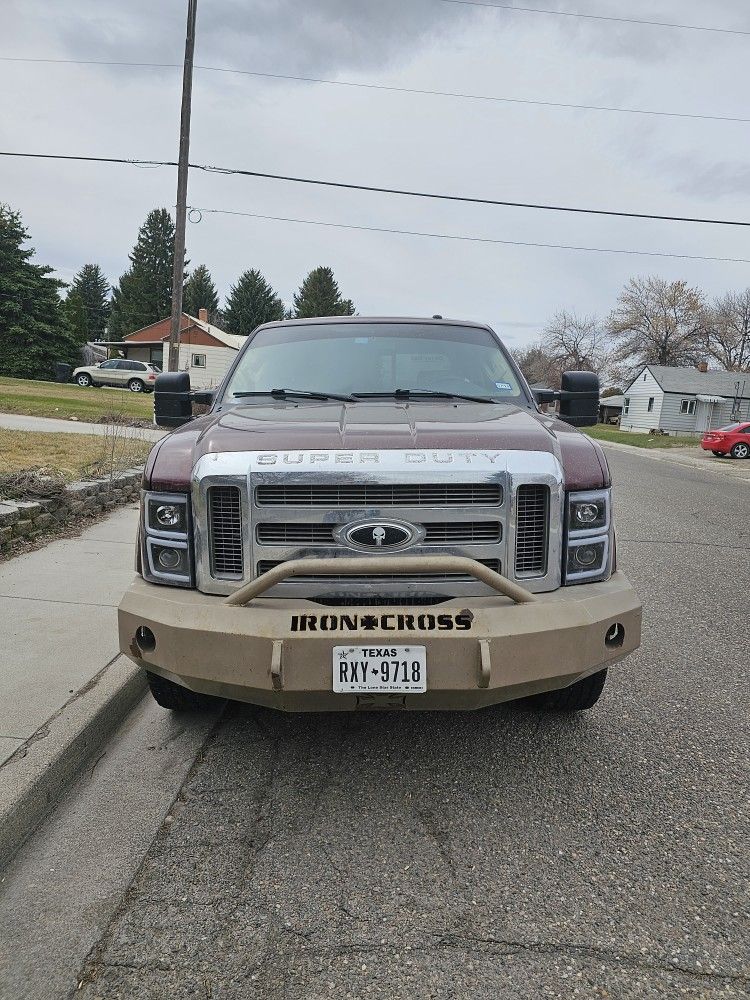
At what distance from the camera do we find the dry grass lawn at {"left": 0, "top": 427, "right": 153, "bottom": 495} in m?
8.15

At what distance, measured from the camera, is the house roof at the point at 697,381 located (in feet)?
172

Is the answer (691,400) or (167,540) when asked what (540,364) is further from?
(167,540)

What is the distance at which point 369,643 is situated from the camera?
2426mm

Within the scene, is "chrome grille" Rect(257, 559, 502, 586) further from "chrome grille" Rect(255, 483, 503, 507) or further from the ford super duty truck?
"chrome grille" Rect(255, 483, 503, 507)

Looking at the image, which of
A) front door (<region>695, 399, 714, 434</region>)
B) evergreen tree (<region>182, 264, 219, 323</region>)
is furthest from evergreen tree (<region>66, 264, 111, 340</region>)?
front door (<region>695, 399, 714, 434</region>)

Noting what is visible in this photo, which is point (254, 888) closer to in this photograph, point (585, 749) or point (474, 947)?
point (474, 947)

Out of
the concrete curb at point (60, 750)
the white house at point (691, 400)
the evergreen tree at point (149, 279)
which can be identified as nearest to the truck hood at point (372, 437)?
the concrete curb at point (60, 750)

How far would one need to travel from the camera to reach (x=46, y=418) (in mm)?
16547

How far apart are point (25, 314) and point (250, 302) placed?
49313 mm

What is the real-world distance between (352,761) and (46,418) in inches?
615

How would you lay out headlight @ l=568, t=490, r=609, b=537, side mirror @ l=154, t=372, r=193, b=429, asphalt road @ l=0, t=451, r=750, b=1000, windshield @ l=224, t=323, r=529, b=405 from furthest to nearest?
side mirror @ l=154, t=372, r=193, b=429
windshield @ l=224, t=323, r=529, b=405
headlight @ l=568, t=490, r=609, b=537
asphalt road @ l=0, t=451, r=750, b=1000

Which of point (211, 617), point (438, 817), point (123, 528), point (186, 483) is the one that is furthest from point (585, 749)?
point (123, 528)

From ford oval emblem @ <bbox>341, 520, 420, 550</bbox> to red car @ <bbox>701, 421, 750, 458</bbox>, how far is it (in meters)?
28.4

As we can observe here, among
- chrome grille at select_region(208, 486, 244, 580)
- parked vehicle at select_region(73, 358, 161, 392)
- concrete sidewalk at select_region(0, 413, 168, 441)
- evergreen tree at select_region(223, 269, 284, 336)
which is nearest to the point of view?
chrome grille at select_region(208, 486, 244, 580)
